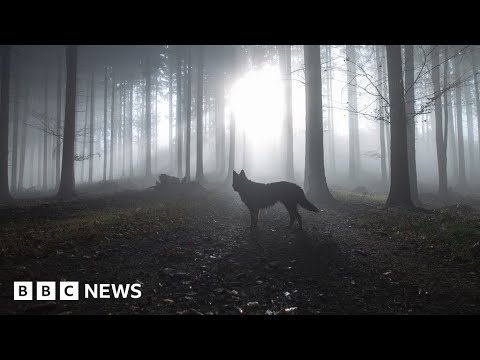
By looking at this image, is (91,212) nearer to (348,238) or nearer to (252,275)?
(252,275)

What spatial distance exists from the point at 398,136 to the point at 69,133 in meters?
17.2

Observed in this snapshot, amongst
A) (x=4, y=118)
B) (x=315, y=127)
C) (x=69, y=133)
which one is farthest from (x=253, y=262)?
(x=4, y=118)

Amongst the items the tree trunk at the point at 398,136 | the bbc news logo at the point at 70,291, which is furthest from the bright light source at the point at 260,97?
the bbc news logo at the point at 70,291

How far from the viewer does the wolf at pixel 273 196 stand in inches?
315

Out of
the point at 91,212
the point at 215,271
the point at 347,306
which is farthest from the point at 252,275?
the point at 91,212

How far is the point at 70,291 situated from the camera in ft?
13.6

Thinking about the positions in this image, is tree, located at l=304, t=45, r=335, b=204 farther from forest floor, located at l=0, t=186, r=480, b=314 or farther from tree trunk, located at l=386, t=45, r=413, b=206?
forest floor, located at l=0, t=186, r=480, b=314

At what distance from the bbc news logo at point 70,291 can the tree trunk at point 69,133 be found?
12592mm

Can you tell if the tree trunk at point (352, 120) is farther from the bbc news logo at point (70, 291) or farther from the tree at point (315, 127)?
the bbc news logo at point (70, 291)

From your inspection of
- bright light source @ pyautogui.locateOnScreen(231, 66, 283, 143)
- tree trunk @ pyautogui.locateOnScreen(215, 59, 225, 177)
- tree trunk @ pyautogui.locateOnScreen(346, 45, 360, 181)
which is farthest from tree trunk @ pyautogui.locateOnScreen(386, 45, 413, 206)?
tree trunk @ pyautogui.locateOnScreen(215, 59, 225, 177)

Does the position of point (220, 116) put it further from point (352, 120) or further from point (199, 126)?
point (352, 120)
